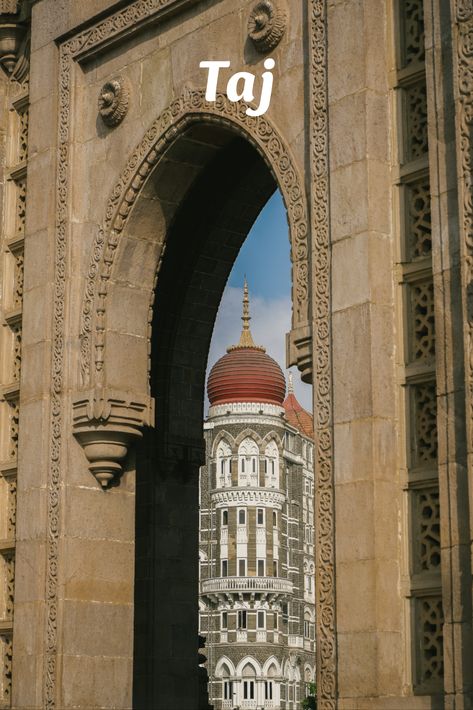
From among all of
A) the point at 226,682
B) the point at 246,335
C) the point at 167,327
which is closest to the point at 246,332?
the point at 246,335

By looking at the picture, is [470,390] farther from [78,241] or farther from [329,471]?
[78,241]

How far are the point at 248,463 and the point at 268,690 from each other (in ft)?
46.6

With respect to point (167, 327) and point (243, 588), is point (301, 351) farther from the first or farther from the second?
point (243, 588)

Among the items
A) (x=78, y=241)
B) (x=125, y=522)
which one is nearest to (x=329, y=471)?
(x=125, y=522)

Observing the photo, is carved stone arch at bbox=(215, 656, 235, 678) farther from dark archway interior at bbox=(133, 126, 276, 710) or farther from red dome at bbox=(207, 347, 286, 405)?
dark archway interior at bbox=(133, 126, 276, 710)

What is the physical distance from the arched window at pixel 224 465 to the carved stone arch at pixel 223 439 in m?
0.18

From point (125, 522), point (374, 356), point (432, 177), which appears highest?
point (432, 177)

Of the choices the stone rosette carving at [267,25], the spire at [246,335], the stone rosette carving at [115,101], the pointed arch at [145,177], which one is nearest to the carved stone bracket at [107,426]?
the pointed arch at [145,177]

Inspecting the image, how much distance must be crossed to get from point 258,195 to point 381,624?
7.75 meters

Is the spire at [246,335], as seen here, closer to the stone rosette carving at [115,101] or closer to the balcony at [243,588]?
the balcony at [243,588]

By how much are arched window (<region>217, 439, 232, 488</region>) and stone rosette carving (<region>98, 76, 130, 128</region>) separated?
7645cm

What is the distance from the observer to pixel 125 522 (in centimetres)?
1652

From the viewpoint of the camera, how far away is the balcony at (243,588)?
9200 centimetres

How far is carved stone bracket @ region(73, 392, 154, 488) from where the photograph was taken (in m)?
16.1
